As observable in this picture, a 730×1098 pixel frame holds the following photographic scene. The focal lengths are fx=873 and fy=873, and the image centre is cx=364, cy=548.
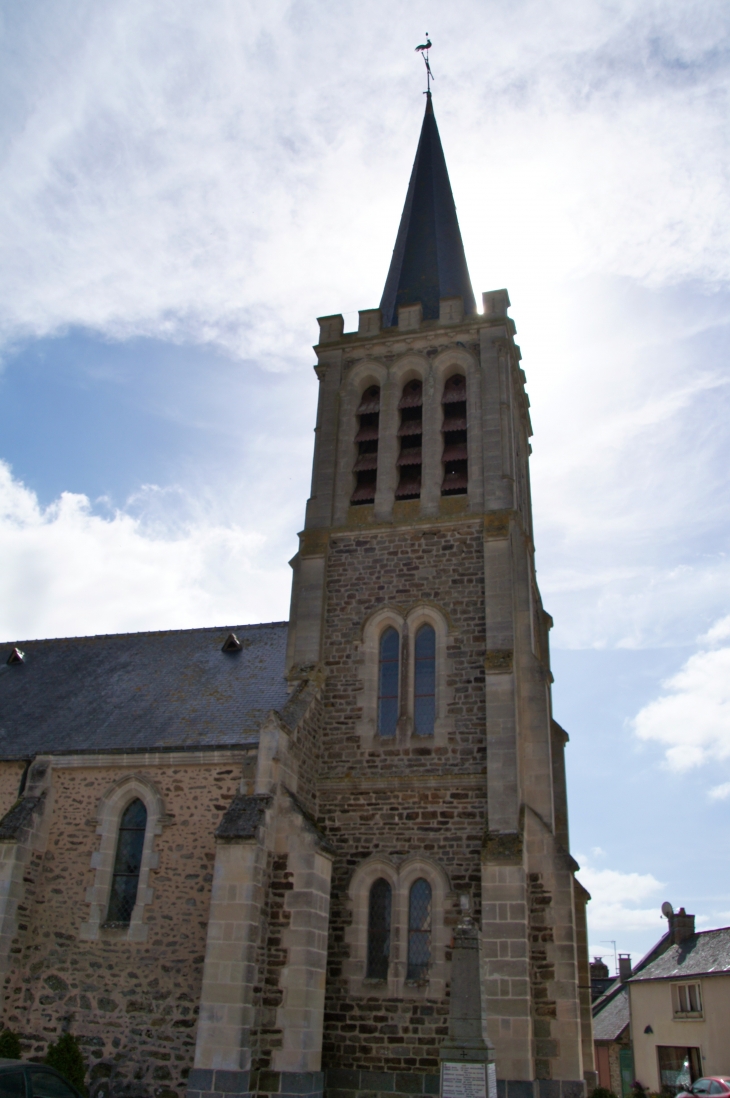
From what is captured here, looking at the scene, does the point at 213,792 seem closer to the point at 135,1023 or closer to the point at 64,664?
the point at 135,1023

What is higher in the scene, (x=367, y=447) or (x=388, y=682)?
(x=367, y=447)

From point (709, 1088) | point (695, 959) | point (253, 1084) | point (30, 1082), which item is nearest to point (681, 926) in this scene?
point (695, 959)

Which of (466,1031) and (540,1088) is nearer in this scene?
(466,1031)

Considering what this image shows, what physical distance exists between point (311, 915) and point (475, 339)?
12.3 metres

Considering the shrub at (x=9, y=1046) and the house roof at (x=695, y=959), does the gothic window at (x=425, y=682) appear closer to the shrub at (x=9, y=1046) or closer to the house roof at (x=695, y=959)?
the shrub at (x=9, y=1046)

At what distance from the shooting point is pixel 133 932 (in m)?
14.0

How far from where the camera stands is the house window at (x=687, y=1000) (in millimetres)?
27438

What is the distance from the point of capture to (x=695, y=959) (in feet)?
94.1

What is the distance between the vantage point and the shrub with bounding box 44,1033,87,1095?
12516 millimetres

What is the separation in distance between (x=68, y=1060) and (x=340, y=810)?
549 centimetres

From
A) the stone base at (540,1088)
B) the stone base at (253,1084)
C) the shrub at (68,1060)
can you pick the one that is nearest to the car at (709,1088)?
the stone base at (540,1088)

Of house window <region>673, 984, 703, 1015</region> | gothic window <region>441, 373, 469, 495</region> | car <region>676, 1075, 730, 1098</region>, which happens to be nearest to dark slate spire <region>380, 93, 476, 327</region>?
gothic window <region>441, 373, 469, 495</region>

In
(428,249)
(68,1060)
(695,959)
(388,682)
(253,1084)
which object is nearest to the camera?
(253,1084)

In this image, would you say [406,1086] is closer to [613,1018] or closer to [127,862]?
[127,862]
